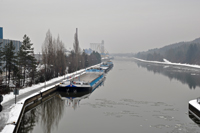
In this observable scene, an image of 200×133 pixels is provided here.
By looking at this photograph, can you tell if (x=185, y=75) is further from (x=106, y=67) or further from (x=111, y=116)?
(x=111, y=116)

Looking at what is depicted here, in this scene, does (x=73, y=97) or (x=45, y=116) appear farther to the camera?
(x=73, y=97)

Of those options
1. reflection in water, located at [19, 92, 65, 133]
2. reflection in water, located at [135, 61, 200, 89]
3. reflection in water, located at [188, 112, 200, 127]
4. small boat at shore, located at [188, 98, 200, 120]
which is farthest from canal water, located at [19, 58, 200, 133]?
reflection in water, located at [135, 61, 200, 89]

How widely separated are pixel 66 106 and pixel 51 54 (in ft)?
55.0

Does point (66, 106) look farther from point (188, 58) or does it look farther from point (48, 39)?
point (188, 58)

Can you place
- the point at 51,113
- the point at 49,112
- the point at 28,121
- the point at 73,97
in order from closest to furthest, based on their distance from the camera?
the point at 28,121
the point at 51,113
the point at 49,112
the point at 73,97

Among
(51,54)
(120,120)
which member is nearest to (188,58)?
(51,54)

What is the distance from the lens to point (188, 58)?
276ft

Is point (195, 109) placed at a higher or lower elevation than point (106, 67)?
lower

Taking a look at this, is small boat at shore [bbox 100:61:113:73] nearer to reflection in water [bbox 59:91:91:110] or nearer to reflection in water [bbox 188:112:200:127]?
reflection in water [bbox 59:91:91:110]

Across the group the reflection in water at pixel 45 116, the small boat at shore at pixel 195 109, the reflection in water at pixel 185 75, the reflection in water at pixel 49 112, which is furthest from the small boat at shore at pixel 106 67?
the small boat at shore at pixel 195 109

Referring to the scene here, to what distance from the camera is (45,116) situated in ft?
50.3

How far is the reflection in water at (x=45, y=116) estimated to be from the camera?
13.1 meters

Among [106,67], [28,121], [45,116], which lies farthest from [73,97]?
[106,67]

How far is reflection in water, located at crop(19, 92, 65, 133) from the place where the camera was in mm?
13102
